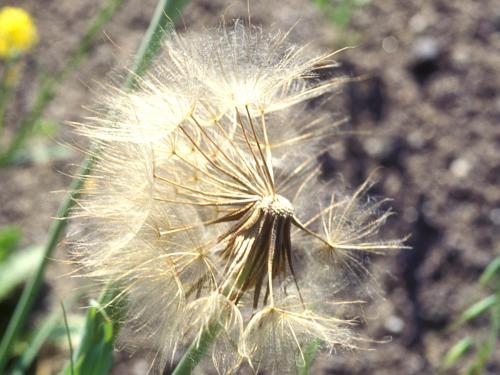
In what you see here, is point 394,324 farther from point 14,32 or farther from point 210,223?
point 210,223

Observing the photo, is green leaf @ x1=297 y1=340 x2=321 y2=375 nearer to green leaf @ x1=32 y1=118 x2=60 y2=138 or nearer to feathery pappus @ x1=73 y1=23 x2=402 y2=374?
feathery pappus @ x1=73 y1=23 x2=402 y2=374

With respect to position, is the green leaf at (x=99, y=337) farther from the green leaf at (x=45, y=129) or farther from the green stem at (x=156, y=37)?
the green leaf at (x=45, y=129)

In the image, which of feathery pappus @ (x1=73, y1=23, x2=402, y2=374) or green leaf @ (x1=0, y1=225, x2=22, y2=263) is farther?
green leaf @ (x1=0, y1=225, x2=22, y2=263)

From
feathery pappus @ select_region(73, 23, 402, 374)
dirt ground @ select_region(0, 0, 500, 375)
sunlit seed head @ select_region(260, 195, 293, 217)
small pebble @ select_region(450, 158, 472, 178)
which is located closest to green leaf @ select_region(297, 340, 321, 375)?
feathery pappus @ select_region(73, 23, 402, 374)

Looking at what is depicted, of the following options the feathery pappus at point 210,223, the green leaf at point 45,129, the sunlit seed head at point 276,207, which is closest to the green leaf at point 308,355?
the feathery pappus at point 210,223

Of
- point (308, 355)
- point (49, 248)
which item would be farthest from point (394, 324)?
point (49, 248)

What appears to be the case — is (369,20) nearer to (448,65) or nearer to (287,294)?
(448,65)
